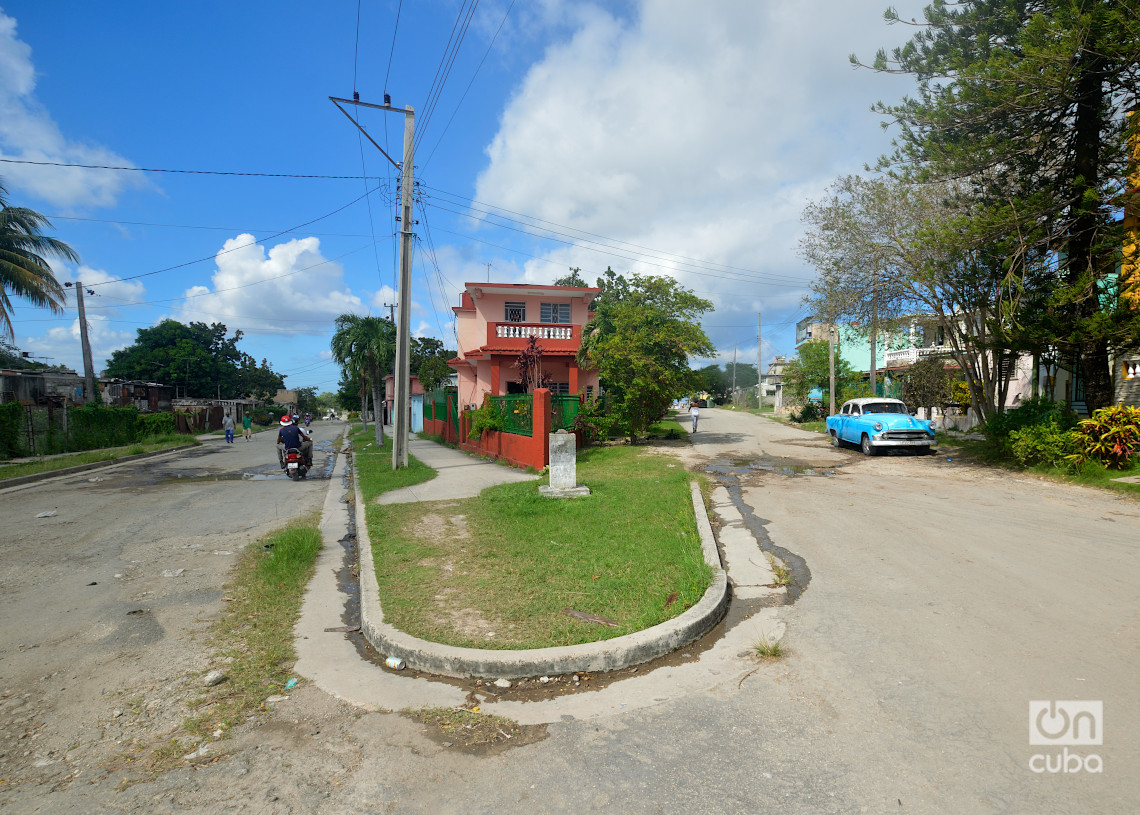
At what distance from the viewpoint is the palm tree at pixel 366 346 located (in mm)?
25344

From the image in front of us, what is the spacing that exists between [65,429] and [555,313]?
19150 mm

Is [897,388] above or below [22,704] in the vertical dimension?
above

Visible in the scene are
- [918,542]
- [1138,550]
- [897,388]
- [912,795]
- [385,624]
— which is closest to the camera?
[912,795]

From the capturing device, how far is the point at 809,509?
9.56m

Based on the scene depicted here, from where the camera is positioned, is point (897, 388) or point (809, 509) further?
point (897, 388)

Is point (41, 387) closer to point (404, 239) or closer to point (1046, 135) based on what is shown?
point (404, 239)

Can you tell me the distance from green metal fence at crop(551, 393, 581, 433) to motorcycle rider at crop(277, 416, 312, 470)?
6.22m

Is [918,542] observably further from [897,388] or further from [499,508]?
[897,388]

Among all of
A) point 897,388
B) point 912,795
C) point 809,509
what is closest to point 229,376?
point 897,388

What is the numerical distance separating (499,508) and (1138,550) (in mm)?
7805

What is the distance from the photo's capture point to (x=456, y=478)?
14.0 metres

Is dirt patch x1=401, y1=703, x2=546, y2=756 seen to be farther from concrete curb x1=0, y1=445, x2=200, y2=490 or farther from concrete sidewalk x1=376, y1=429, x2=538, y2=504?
concrete curb x1=0, y1=445, x2=200, y2=490

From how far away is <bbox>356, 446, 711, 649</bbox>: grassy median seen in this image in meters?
4.78

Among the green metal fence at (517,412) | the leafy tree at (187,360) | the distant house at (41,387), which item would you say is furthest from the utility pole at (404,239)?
the leafy tree at (187,360)
